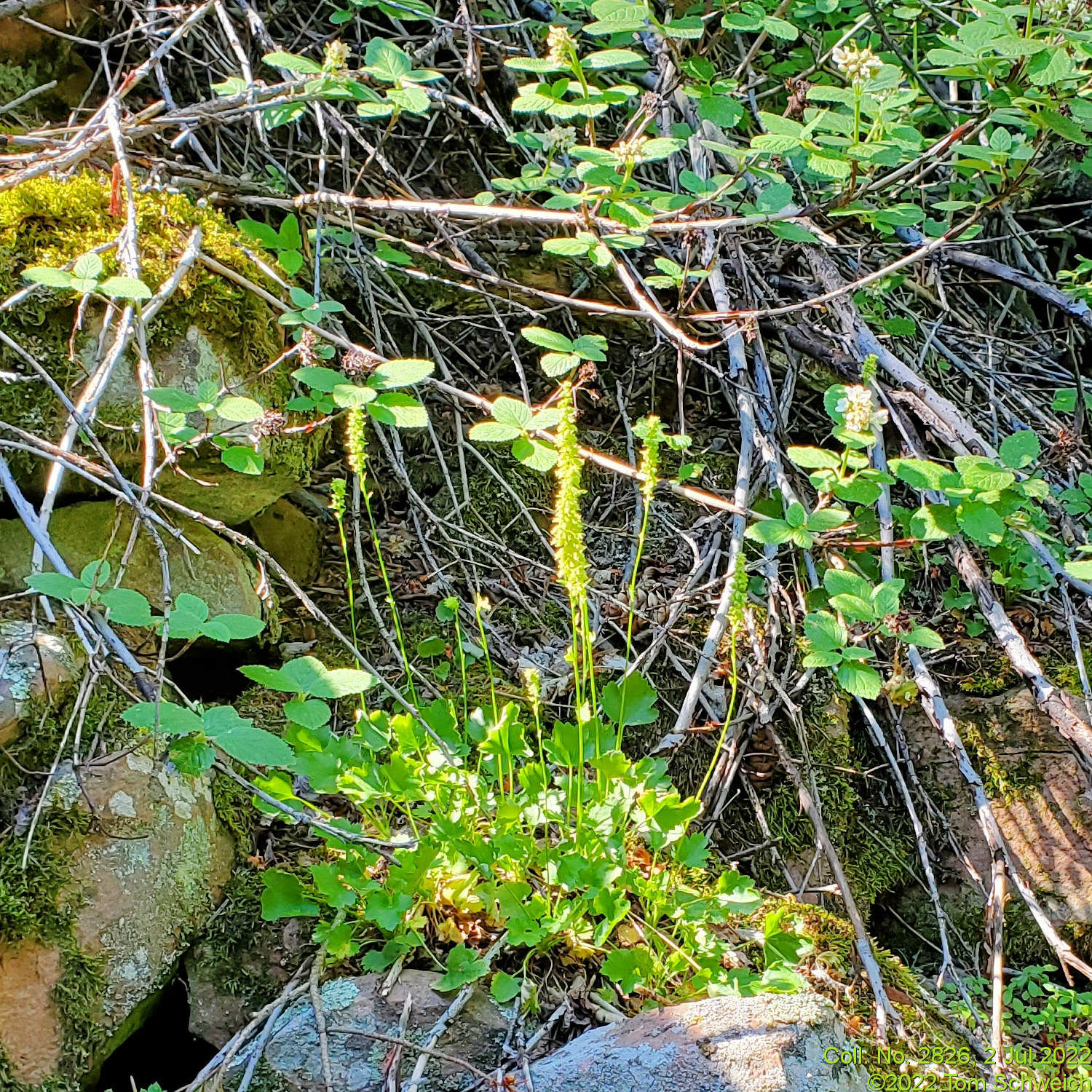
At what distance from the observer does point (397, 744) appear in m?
1.84

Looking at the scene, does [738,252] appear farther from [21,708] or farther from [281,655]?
[21,708]

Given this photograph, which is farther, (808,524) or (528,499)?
(528,499)

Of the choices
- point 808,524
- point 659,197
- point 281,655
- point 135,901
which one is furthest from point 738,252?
point 135,901

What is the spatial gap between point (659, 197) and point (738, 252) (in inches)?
29.9

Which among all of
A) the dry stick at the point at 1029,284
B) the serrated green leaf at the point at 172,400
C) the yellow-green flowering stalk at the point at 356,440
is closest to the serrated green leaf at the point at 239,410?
the serrated green leaf at the point at 172,400

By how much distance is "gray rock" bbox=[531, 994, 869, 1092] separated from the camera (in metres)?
1.36

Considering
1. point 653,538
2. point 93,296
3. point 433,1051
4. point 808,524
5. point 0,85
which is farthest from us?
point 653,538

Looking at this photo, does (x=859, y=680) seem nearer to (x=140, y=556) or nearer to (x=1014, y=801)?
(x=1014, y=801)

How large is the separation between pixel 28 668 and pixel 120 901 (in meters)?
0.46

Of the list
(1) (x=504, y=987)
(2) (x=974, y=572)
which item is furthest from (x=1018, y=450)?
(1) (x=504, y=987)

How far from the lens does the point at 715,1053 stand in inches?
54.1

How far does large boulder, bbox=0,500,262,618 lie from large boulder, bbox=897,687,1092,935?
6.76ft

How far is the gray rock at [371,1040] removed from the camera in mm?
1504

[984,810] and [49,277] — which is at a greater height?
[49,277]
